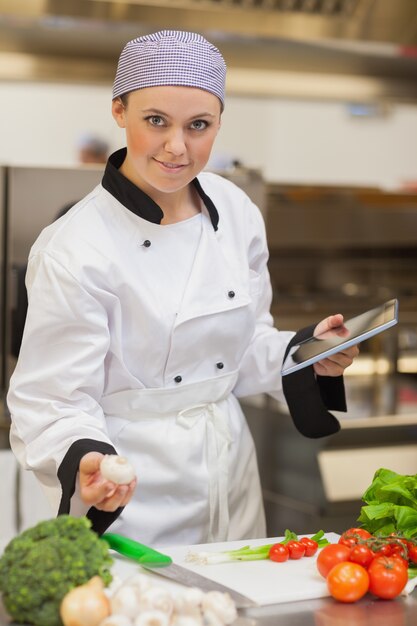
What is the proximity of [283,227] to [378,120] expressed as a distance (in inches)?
105

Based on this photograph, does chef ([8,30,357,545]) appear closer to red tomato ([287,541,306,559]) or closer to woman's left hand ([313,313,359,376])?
woman's left hand ([313,313,359,376])

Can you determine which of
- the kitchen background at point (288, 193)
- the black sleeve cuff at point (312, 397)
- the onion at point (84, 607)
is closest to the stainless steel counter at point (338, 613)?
the onion at point (84, 607)

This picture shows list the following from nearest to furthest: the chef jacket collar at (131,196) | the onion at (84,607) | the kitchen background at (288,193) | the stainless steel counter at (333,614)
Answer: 1. the onion at (84,607)
2. the stainless steel counter at (333,614)
3. the chef jacket collar at (131,196)
4. the kitchen background at (288,193)

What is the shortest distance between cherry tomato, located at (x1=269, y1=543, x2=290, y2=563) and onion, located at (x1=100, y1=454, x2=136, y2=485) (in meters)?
0.34

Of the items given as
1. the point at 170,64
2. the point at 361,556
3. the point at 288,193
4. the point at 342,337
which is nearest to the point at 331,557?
the point at 361,556

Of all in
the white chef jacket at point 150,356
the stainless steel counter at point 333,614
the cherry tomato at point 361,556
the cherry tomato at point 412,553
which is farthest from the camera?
the white chef jacket at point 150,356

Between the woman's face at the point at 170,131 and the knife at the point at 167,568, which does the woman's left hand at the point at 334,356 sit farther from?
the knife at the point at 167,568

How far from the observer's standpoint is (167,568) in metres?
1.58

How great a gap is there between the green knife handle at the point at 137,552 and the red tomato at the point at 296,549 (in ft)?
0.71

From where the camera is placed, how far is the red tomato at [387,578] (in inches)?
Answer: 60.4

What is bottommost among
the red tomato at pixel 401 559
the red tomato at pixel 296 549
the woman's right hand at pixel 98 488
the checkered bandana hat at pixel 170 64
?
the red tomato at pixel 296 549

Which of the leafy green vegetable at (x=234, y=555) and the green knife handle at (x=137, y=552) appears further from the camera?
the leafy green vegetable at (x=234, y=555)

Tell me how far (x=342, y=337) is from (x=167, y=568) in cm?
52

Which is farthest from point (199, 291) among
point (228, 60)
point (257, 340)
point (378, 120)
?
point (378, 120)
